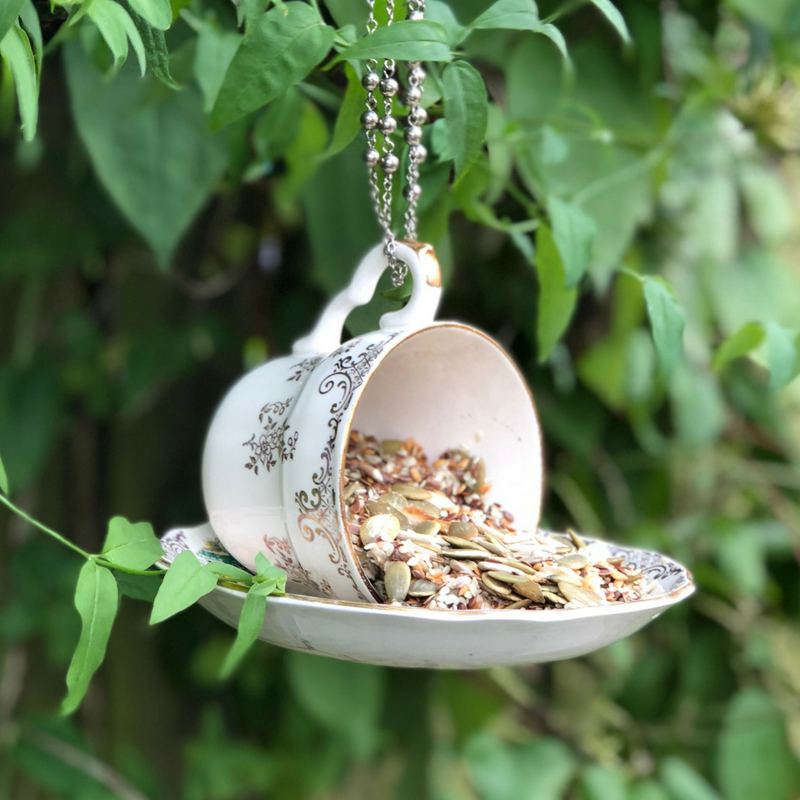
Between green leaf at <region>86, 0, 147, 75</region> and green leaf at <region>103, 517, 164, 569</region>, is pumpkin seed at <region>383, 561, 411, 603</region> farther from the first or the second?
green leaf at <region>86, 0, 147, 75</region>

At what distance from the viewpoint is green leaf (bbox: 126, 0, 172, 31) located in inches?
11.1

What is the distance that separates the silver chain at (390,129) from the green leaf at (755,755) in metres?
0.69

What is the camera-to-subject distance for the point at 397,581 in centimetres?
32

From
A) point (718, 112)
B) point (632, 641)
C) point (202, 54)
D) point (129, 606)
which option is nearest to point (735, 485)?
point (632, 641)

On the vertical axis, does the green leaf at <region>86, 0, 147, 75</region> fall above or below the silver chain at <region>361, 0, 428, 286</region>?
above

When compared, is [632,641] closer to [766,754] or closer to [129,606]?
[766,754]

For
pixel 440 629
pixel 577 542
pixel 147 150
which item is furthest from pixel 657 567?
pixel 147 150

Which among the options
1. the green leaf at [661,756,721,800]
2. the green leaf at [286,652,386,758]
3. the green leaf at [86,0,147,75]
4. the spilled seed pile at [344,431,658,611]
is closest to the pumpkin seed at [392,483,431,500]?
the spilled seed pile at [344,431,658,611]

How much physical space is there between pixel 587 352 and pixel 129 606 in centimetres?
55

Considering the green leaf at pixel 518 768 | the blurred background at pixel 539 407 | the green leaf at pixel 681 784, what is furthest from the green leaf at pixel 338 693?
the green leaf at pixel 681 784

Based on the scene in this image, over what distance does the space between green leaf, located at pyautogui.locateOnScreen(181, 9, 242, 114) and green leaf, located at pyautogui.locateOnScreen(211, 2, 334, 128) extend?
14cm

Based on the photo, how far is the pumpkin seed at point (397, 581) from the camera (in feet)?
1.05

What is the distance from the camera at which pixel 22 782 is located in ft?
3.03

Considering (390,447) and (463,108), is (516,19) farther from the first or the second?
(390,447)
